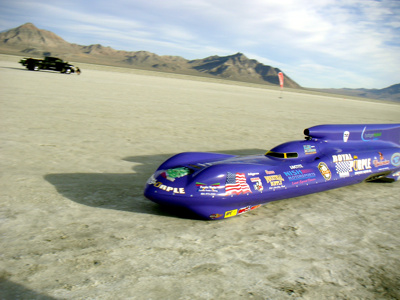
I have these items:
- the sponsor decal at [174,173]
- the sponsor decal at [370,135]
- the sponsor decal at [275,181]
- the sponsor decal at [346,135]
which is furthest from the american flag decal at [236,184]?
the sponsor decal at [370,135]

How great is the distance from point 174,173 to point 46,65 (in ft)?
109

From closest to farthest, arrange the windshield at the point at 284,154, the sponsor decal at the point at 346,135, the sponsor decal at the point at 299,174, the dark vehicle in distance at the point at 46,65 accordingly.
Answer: the sponsor decal at the point at 299,174, the windshield at the point at 284,154, the sponsor decal at the point at 346,135, the dark vehicle in distance at the point at 46,65

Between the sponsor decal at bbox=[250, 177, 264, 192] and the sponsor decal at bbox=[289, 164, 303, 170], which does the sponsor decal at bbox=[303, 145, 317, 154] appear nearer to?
the sponsor decal at bbox=[289, 164, 303, 170]

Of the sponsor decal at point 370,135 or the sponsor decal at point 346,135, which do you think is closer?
the sponsor decal at point 346,135

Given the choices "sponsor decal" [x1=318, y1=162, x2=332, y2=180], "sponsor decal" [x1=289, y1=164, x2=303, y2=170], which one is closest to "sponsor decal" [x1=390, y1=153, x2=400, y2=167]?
"sponsor decal" [x1=318, y1=162, x2=332, y2=180]

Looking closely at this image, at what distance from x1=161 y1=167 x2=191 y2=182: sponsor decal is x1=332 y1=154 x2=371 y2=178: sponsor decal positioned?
2.49 meters

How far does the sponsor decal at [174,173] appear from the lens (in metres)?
4.42

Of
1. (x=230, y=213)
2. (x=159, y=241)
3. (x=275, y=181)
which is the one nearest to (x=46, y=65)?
(x=275, y=181)

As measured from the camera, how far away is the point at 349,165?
5.79m

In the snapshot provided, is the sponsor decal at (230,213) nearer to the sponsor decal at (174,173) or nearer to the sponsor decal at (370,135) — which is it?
the sponsor decal at (174,173)

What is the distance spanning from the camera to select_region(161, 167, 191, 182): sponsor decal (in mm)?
4425

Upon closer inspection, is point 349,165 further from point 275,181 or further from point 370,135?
point 275,181

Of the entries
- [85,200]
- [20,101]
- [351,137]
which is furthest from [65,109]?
[351,137]

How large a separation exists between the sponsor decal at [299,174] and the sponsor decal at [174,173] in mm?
1404
